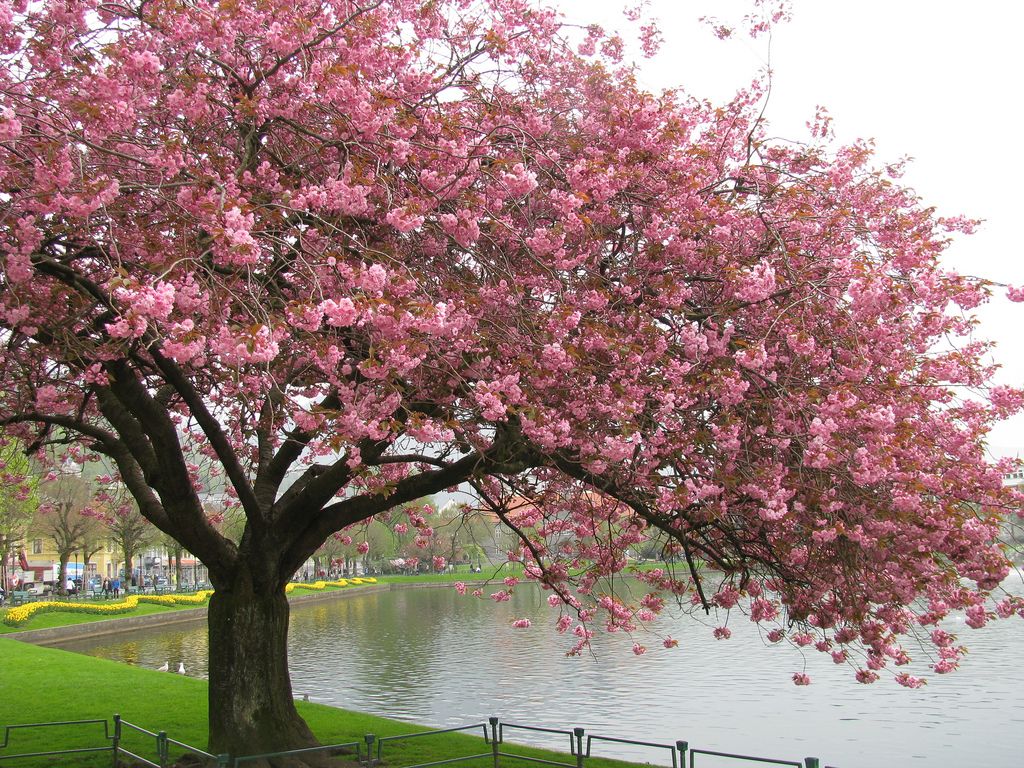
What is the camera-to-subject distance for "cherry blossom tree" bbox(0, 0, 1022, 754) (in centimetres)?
625

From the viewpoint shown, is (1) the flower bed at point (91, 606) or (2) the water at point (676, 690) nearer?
(2) the water at point (676, 690)

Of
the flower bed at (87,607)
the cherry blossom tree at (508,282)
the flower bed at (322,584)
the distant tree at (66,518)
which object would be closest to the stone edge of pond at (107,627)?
the flower bed at (87,607)

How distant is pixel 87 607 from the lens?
3453cm

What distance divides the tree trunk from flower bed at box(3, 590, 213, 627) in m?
18.8

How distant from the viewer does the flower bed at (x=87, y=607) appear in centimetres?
3042

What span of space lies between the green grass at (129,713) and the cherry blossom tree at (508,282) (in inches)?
91.4

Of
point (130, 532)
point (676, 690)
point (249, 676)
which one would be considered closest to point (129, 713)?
point (249, 676)

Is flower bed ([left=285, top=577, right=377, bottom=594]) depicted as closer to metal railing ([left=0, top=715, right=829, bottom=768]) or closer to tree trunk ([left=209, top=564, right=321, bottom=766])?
metal railing ([left=0, top=715, right=829, bottom=768])

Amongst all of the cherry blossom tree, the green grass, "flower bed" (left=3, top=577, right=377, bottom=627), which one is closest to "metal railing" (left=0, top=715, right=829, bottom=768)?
the green grass

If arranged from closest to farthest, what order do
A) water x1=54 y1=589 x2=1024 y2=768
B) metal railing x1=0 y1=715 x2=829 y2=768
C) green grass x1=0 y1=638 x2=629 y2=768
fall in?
1. metal railing x1=0 y1=715 x2=829 y2=768
2. green grass x1=0 y1=638 x2=629 y2=768
3. water x1=54 y1=589 x2=1024 y2=768

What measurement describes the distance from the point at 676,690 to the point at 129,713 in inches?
444

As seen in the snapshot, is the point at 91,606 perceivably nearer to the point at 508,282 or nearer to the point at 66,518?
the point at 66,518

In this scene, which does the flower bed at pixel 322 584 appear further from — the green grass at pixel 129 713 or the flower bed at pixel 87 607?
the green grass at pixel 129 713

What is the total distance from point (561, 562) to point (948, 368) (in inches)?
218
